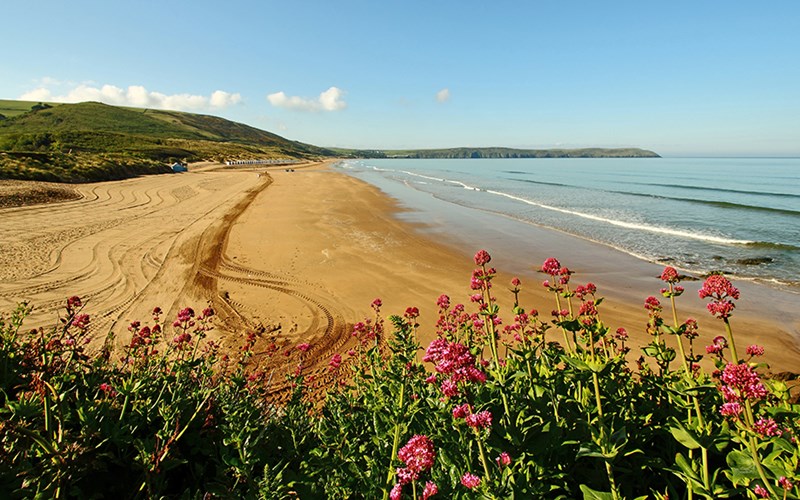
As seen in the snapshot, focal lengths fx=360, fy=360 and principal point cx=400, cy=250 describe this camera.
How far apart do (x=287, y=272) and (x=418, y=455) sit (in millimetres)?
10963

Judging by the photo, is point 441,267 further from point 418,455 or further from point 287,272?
point 418,455

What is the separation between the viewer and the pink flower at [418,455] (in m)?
1.65

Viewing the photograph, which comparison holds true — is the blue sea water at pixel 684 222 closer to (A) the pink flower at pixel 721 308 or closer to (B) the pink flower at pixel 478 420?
(A) the pink flower at pixel 721 308

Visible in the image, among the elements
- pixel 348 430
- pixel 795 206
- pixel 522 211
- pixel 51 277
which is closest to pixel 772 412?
pixel 348 430

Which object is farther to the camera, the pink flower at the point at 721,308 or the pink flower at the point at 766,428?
the pink flower at the point at 721,308

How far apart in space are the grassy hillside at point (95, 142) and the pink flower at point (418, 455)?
116ft

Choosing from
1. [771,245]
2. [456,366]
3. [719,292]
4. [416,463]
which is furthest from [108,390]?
[771,245]

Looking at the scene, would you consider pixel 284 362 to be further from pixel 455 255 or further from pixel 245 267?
pixel 455 255

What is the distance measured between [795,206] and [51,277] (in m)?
45.3

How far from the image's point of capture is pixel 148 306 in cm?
884

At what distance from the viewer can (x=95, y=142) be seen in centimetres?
6612

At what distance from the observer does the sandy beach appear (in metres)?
8.55

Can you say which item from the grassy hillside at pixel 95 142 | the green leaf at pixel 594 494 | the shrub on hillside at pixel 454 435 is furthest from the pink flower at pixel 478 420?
the grassy hillside at pixel 95 142

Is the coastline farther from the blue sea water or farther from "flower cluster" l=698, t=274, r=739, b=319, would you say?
"flower cluster" l=698, t=274, r=739, b=319
